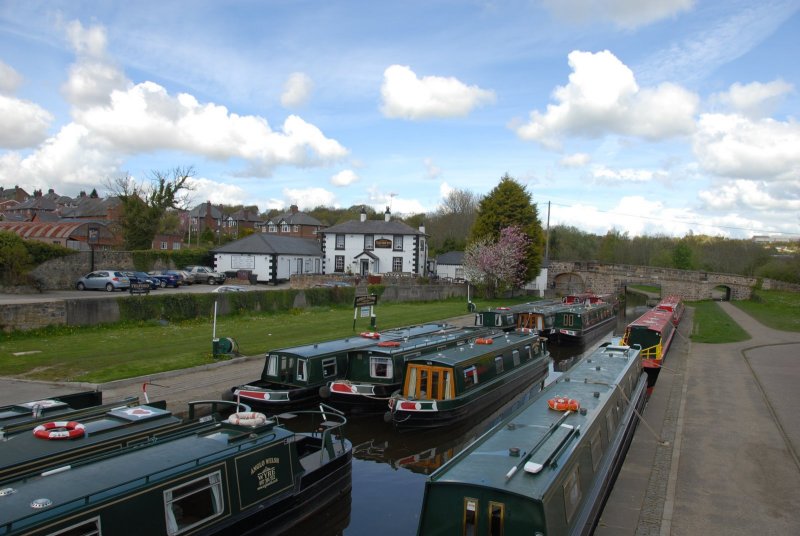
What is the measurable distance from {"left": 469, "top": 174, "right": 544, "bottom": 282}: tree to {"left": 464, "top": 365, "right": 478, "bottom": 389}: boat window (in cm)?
3857

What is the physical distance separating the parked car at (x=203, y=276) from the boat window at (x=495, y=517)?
4301 centimetres

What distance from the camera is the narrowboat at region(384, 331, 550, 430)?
15.3 metres

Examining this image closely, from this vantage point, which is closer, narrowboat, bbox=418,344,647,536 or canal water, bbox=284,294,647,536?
narrowboat, bbox=418,344,647,536

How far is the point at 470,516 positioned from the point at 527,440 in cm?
215

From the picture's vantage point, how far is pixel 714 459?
11.9 metres

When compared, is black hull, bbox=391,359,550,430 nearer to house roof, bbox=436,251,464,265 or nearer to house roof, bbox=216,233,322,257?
house roof, bbox=216,233,322,257

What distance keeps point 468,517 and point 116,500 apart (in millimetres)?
4254

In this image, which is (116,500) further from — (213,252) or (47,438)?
(213,252)

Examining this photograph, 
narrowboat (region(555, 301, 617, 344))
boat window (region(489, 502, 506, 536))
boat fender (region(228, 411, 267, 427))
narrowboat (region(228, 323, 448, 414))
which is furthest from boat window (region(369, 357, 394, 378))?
narrowboat (region(555, 301, 617, 344))

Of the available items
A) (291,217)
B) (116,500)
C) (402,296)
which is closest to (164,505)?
(116,500)

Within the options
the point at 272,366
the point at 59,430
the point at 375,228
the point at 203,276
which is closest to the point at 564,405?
the point at 59,430

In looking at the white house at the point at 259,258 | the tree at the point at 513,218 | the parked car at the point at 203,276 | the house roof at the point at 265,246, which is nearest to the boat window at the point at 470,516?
the parked car at the point at 203,276

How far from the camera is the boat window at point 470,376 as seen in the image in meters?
16.5

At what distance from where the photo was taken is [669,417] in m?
15.4
